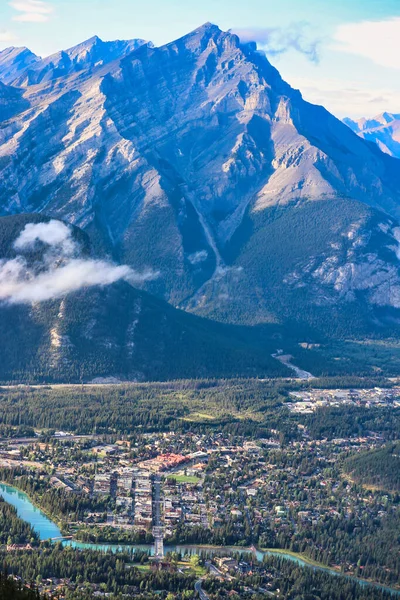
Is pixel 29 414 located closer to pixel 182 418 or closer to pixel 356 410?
pixel 182 418

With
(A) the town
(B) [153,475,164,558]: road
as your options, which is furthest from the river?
(B) [153,475,164,558]: road

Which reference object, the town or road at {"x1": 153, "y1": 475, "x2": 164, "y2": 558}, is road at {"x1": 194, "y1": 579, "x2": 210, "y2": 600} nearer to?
the town

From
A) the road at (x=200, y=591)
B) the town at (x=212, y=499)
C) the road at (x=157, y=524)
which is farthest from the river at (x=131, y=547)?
the road at (x=200, y=591)

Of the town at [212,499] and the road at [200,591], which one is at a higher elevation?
the town at [212,499]

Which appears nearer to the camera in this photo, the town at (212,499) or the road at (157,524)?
the town at (212,499)

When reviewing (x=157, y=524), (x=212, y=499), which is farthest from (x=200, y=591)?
(x=212, y=499)

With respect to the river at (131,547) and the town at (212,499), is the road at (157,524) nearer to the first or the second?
the town at (212,499)

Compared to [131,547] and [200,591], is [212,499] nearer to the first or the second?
[131,547]

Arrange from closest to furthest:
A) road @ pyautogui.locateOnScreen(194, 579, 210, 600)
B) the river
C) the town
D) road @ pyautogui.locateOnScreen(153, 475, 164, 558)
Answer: road @ pyautogui.locateOnScreen(194, 579, 210, 600)
the town
the river
road @ pyautogui.locateOnScreen(153, 475, 164, 558)

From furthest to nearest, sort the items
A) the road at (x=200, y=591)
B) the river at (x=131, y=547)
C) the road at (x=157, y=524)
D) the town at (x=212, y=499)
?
1. the road at (x=157, y=524)
2. the river at (x=131, y=547)
3. the town at (x=212, y=499)
4. the road at (x=200, y=591)

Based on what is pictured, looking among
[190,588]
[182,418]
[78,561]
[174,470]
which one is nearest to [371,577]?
[190,588]

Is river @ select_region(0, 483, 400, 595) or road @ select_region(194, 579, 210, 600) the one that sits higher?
river @ select_region(0, 483, 400, 595)
